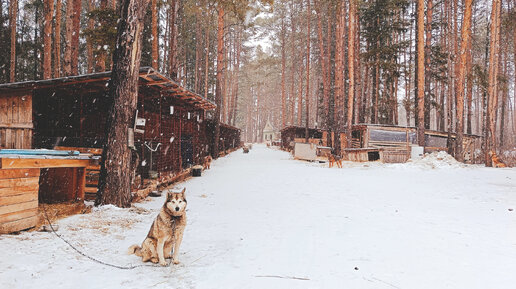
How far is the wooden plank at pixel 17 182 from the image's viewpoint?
4227 millimetres

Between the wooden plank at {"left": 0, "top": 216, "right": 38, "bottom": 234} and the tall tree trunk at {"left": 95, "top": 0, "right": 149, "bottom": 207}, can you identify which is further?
Answer: the tall tree trunk at {"left": 95, "top": 0, "right": 149, "bottom": 207}

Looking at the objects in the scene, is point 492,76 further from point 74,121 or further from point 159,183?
point 74,121

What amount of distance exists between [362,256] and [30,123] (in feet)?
32.8

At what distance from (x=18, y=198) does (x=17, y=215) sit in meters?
0.28

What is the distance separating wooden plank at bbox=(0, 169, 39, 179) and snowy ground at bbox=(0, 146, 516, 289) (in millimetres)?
987

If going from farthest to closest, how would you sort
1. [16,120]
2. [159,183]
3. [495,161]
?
[495,161], [159,183], [16,120]

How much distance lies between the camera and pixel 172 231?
3.48 m

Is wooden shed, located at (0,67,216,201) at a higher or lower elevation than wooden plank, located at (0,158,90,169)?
higher

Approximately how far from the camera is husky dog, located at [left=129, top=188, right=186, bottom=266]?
3.42 metres

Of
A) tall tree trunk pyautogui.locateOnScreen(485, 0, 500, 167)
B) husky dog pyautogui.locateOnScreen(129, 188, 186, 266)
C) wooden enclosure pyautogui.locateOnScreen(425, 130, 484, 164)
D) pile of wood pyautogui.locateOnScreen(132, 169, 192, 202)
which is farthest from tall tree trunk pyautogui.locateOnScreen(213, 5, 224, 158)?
tall tree trunk pyautogui.locateOnScreen(485, 0, 500, 167)

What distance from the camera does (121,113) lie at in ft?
20.6

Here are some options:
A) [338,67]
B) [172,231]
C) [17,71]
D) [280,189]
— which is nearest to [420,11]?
[338,67]

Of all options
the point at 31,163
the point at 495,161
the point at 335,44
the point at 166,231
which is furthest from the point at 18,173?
the point at 335,44

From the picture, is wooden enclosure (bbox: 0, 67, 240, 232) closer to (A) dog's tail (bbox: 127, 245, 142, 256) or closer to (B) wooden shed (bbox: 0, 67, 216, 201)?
(B) wooden shed (bbox: 0, 67, 216, 201)
